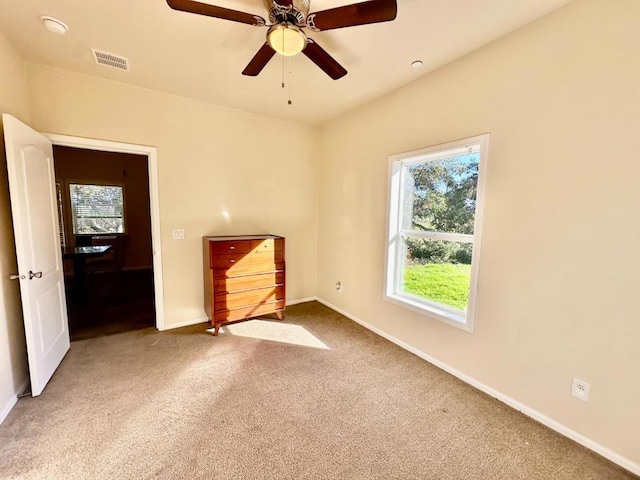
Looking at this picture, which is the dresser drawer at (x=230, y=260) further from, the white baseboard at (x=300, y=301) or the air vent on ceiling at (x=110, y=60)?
the air vent on ceiling at (x=110, y=60)

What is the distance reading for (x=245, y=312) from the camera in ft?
10.5

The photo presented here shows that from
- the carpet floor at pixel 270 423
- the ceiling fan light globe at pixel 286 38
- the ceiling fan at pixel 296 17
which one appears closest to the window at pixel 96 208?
the carpet floor at pixel 270 423

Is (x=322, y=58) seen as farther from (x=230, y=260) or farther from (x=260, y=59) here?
(x=230, y=260)

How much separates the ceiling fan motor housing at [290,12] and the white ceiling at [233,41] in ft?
0.48

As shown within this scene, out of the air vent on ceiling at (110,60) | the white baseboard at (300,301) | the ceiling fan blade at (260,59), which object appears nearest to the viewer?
the ceiling fan blade at (260,59)

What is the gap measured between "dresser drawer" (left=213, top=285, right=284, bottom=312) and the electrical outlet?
8.90 ft

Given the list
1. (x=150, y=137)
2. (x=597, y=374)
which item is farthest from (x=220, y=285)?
(x=597, y=374)

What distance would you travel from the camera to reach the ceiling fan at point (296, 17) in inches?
53.2

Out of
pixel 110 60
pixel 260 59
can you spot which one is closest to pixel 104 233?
pixel 110 60

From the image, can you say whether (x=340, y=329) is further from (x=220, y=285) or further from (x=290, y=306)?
(x=220, y=285)

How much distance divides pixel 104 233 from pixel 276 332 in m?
5.34

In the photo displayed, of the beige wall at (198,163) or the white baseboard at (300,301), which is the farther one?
the white baseboard at (300,301)

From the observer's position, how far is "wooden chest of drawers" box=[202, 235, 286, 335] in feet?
9.78

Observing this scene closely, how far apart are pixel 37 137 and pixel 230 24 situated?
181 cm
